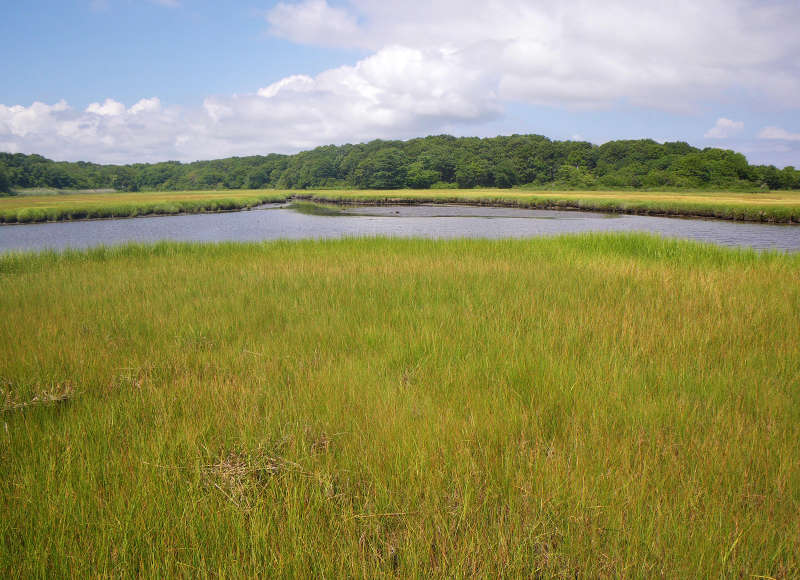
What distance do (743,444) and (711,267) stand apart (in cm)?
901

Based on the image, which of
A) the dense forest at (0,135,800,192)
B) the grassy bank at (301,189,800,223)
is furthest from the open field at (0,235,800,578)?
the dense forest at (0,135,800,192)

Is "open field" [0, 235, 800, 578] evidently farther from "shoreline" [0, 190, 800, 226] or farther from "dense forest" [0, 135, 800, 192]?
"dense forest" [0, 135, 800, 192]

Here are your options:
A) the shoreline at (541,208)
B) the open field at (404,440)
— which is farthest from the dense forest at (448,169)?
the open field at (404,440)

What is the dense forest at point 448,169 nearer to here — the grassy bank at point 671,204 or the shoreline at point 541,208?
the grassy bank at point 671,204

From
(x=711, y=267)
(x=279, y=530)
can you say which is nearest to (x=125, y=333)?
(x=279, y=530)

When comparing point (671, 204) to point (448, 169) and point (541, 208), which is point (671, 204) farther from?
point (448, 169)

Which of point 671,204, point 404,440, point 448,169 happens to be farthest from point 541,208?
point 448,169

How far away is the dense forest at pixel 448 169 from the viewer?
282 feet

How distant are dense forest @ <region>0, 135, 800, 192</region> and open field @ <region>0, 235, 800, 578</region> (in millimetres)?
90433

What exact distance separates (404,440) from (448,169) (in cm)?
12754

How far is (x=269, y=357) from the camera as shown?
4484 mm

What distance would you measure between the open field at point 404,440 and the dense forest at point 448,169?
297 feet

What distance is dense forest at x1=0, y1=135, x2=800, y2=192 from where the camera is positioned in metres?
85.8

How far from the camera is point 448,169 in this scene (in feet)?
407
